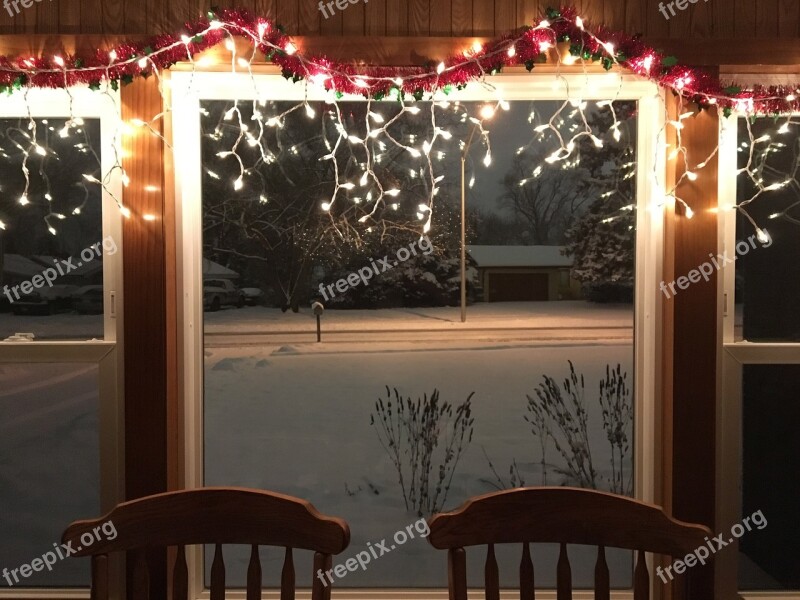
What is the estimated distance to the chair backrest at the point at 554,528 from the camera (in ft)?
4.62

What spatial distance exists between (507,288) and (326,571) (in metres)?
1.31

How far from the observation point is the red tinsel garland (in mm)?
1813

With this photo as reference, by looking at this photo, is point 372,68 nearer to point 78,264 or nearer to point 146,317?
point 146,317

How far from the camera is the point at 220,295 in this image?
2324 mm

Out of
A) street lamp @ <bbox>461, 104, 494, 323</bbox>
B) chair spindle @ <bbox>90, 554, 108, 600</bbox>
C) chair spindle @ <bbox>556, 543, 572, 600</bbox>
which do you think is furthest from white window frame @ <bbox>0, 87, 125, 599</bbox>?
chair spindle @ <bbox>556, 543, 572, 600</bbox>

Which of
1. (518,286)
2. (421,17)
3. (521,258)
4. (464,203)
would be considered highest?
(421,17)

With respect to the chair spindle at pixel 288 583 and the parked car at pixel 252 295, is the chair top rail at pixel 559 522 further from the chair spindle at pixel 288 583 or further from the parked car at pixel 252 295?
the parked car at pixel 252 295

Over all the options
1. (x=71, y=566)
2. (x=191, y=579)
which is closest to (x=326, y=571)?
(x=191, y=579)

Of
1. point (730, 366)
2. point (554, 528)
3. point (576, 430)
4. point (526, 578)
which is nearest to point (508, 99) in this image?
point (730, 366)

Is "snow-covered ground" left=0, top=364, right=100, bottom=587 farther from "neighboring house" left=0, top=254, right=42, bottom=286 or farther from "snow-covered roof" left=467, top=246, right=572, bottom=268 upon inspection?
"snow-covered roof" left=467, top=246, right=572, bottom=268

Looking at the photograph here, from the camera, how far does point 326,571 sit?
53.9 inches

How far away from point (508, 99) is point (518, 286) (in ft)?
2.21

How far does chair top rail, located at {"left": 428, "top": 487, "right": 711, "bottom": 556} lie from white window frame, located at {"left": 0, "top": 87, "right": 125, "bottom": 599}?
3.89 feet

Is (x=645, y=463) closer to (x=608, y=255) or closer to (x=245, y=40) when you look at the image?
(x=608, y=255)
